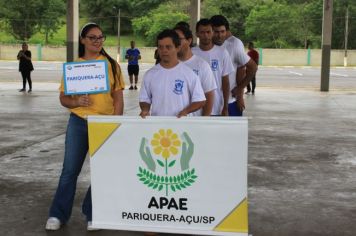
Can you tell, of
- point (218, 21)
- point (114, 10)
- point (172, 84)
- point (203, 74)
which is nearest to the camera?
point (172, 84)

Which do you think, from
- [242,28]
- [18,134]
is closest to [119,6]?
[242,28]

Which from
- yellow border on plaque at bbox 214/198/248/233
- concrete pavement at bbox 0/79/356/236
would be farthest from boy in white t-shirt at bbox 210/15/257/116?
yellow border on plaque at bbox 214/198/248/233

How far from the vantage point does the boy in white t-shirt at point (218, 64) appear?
546cm

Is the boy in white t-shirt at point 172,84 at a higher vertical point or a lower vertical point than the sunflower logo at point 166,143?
higher

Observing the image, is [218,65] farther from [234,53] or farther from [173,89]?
[173,89]

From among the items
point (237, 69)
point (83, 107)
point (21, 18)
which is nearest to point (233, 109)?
point (237, 69)

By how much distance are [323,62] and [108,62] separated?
1661cm

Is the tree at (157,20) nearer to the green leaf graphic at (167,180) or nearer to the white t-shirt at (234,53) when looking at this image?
the white t-shirt at (234,53)

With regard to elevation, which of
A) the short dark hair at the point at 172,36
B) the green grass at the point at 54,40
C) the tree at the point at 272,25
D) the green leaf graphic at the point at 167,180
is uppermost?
the tree at the point at 272,25

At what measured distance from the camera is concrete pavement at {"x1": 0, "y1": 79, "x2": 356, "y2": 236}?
4898 mm

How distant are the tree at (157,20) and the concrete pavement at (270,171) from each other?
54473 mm

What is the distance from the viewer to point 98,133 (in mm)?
4164

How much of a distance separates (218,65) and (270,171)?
2.01 m

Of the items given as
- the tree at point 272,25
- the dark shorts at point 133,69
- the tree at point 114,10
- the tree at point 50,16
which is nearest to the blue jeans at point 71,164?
the dark shorts at point 133,69
